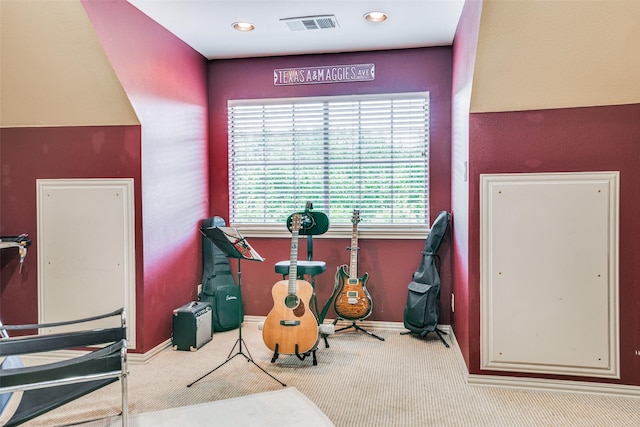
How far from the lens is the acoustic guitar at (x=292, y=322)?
9.75ft

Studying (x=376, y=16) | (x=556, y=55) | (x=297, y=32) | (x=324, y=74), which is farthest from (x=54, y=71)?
(x=556, y=55)

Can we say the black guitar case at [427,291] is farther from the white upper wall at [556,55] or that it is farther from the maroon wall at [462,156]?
the white upper wall at [556,55]

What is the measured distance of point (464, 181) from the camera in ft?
9.91

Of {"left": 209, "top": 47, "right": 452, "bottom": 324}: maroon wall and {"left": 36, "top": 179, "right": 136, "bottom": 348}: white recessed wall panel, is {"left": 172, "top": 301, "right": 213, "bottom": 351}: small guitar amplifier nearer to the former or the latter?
{"left": 36, "top": 179, "right": 136, "bottom": 348}: white recessed wall panel

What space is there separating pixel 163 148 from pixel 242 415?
207 cm

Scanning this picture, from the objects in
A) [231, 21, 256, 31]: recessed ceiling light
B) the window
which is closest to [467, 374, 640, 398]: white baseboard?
the window

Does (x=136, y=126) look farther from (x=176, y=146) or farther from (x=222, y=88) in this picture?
(x=222, y=88)

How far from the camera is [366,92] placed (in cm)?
398

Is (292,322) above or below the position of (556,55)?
below

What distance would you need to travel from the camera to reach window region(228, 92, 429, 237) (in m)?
3.95

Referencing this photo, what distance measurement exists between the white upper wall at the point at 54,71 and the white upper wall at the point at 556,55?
2.37 meters

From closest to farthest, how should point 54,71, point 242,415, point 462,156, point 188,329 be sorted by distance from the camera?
point 242,415
point 54,71
point 462,156
point 188,329

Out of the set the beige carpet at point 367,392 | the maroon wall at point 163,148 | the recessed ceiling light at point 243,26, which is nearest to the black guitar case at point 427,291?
the beige carpet at point 367,392

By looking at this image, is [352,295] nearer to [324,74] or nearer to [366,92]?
[366,92]
